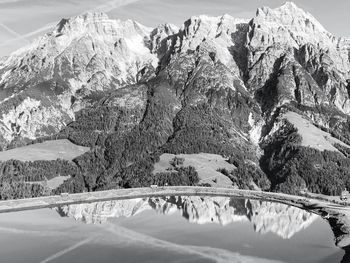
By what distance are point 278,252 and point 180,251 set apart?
118 ft

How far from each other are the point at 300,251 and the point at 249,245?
18.8 meters

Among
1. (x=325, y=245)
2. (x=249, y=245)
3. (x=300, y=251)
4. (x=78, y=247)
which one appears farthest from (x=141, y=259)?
(x=325, y=245)

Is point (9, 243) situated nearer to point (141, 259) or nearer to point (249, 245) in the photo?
point (141, 259)

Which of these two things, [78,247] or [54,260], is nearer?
[54,260]

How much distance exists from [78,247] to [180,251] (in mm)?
37244

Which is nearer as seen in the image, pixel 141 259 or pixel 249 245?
pixel 141 259

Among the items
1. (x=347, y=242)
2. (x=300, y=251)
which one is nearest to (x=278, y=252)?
(x=300, y=251)

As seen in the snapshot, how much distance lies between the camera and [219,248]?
610 feet

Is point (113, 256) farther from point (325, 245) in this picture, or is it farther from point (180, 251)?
point (325, 245)

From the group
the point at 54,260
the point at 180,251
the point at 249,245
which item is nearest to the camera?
the point at 54,260

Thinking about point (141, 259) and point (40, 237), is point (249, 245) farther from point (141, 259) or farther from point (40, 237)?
Answer: point (40, 237)

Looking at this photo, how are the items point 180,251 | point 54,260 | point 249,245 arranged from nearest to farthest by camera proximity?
1. point 54,260
2. point 180,251
3. point 249,245

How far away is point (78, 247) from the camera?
18275 centimetres

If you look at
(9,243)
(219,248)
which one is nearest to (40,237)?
(9,243)
